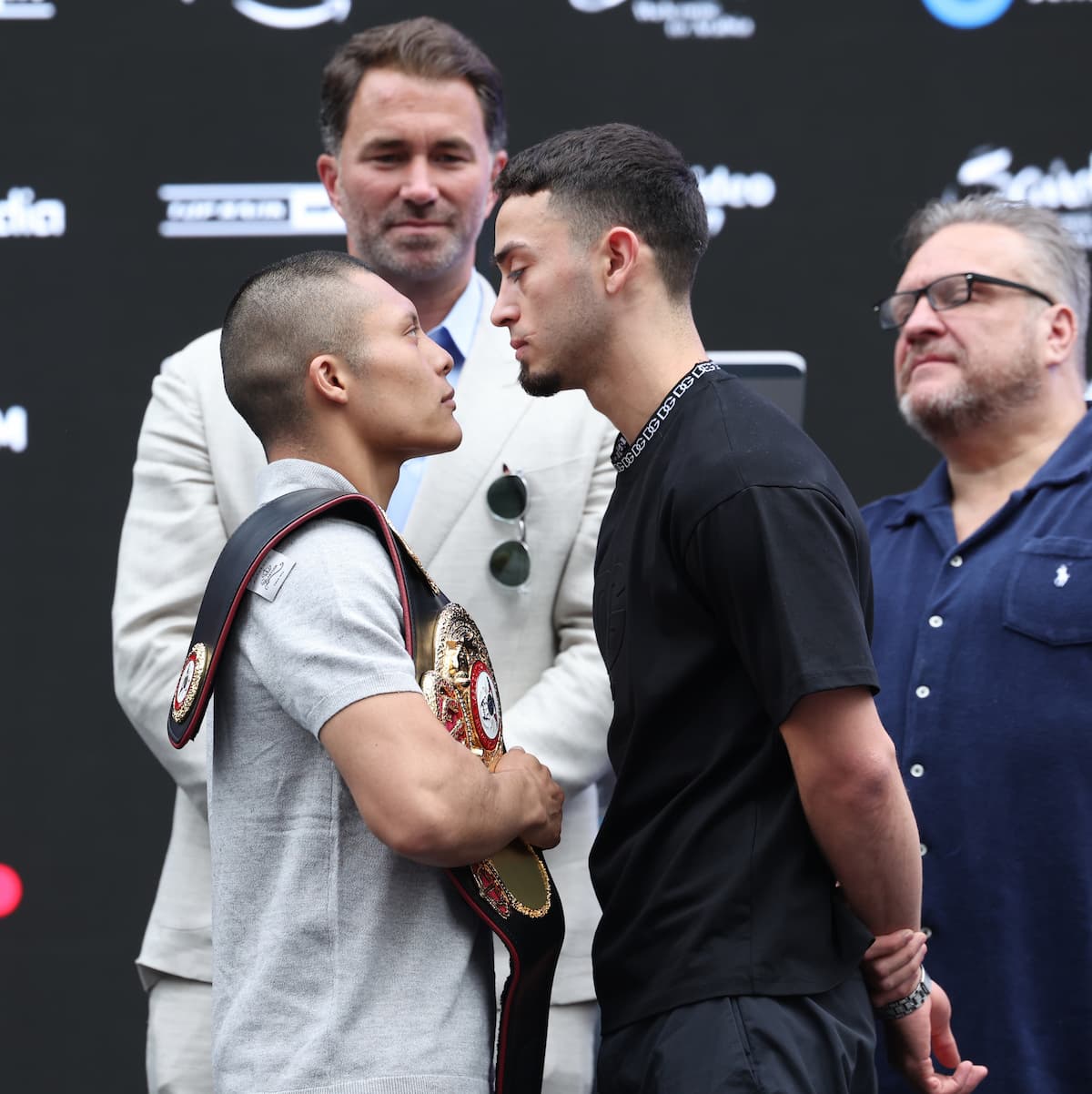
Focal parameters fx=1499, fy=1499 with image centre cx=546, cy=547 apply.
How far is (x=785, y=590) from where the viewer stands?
57.3 inches

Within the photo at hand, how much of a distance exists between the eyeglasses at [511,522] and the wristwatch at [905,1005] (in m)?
0.80

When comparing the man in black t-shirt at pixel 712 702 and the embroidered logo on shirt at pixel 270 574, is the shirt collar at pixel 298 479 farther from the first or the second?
the man in black t-shirt at pixel 712 702

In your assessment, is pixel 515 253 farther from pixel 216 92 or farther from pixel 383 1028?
pixel 216 92

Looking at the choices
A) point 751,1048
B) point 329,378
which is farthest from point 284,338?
point 751,1048

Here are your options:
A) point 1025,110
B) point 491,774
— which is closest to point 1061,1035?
point 491,774

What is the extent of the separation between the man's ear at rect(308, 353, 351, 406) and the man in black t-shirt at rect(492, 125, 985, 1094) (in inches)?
8.4

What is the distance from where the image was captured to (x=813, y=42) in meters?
3.11

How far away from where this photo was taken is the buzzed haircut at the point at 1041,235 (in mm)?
2693

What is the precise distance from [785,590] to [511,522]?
830 millimetres

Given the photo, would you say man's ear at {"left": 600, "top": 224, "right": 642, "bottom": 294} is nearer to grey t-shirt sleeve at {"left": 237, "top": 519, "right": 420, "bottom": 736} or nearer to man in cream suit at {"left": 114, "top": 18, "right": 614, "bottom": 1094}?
grey t-shirt sleeve at {"left": 237, "top": 519, "right": 420, "bottom": 736}

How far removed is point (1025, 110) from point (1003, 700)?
143cm

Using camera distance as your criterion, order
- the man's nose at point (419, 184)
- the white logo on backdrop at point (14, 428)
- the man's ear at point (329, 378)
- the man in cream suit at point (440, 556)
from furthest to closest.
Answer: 1. the white logo on backdrop at point (14, 428)
2. the man's nose at point (419, 184)
3. the man in cream suit at point (440, 556)
4. the man's ear at point (329, 378)

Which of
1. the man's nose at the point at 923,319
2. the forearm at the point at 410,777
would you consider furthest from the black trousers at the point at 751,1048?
the man's nose at the point at 923,319

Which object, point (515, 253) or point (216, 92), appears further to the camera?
point (216, 92)
